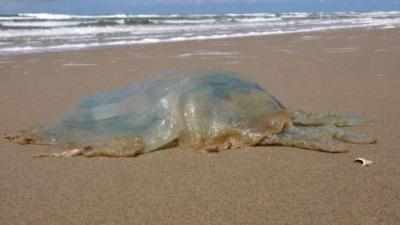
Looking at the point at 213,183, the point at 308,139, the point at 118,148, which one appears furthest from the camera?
the point at 308,139

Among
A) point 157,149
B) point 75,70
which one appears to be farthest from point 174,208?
point 75,70

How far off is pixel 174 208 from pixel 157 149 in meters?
1.05

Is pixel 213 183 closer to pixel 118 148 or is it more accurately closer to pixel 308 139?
pixel 118 148

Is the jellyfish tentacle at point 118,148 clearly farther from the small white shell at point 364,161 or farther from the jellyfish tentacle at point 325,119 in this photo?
the small white shell at point 364,161

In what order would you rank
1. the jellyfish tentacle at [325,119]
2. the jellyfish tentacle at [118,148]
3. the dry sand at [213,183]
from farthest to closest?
the jellyfish tentacle at [325,119] → the jellyfish tentacle at [118,148] → the dry sand at [213,183]

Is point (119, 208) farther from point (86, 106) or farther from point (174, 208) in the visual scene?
point (86, 106)

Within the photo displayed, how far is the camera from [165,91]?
Result: 153 inches

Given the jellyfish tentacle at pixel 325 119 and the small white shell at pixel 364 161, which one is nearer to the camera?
the small white shell at pixel 364 161

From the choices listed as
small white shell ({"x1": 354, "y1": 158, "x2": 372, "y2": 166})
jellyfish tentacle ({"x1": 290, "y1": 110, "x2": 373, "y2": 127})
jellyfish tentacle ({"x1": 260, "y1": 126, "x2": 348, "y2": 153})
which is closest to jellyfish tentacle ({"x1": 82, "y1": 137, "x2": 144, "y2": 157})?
jellyfish tentacle ({"x1": 260, "y1": 126, "x2": 348, "y2": 153})

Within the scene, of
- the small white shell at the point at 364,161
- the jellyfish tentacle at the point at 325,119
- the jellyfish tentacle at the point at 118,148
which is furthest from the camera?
the jellyfish tentacle at the point at 325,119

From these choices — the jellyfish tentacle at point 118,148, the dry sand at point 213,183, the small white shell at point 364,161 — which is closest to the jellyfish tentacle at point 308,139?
the dry sand at point 213,183

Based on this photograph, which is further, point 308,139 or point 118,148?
point 308,139

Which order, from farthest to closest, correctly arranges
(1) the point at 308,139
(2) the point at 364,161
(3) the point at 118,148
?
(1) the point at 308,139
(3) the point at 118,148
(2) the point at 364,161

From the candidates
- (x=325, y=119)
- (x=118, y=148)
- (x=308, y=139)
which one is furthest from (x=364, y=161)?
(x=118, y=148)
